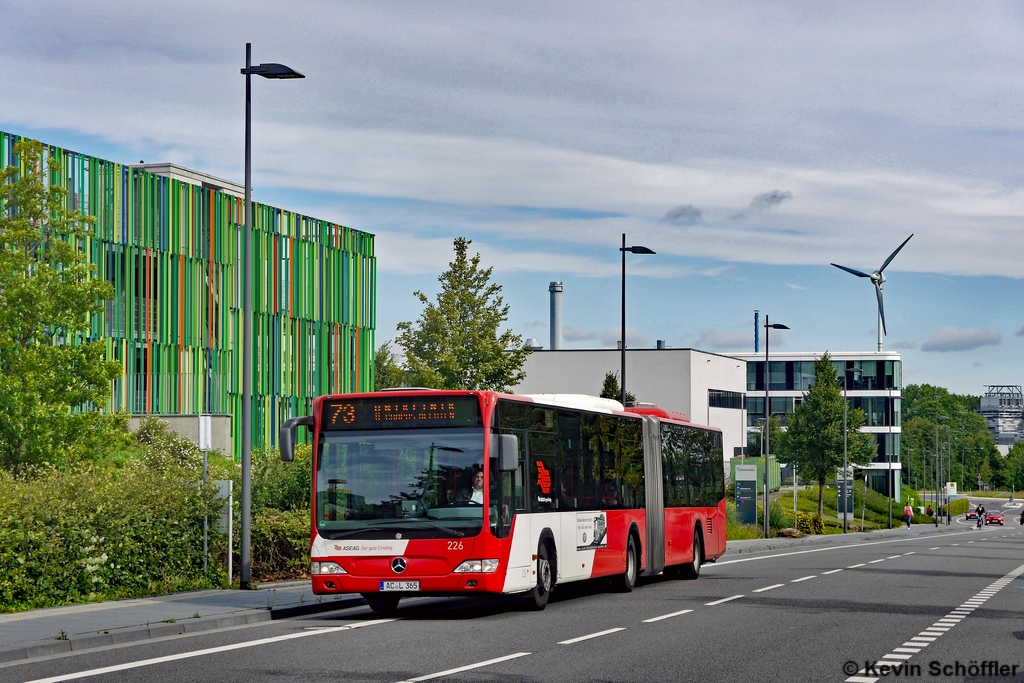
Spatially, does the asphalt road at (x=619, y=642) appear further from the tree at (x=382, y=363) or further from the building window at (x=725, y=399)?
the building window at (x=725, y=399)

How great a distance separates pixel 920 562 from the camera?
34969 millimetres

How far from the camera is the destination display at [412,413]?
17.8m

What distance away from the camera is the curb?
13.2 metres

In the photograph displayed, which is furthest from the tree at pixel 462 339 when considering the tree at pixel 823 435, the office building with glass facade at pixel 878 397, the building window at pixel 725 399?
the office building with glass facade at pixel 878 397

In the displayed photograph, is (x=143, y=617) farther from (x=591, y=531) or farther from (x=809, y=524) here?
(x=809, y=524)

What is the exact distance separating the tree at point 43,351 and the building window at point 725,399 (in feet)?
240

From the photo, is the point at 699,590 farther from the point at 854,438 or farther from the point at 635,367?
the point at 635,367

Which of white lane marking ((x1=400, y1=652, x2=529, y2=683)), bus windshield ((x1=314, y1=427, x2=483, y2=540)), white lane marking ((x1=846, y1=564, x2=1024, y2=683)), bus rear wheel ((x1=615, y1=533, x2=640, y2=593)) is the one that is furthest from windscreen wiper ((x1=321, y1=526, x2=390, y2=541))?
white lane marking ((x1=846, y1=564, x2=1024, y2=683))

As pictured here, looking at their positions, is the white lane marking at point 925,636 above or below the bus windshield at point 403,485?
below

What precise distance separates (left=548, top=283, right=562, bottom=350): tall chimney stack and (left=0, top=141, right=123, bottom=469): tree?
267 ft

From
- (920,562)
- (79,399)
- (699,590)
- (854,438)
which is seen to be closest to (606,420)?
(699,590)

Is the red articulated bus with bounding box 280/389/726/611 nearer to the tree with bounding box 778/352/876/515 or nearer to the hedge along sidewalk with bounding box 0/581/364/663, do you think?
the hedge along sidewalk with bounding box 0/581/364/663

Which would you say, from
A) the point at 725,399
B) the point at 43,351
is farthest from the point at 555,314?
the point at 43,351

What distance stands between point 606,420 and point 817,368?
59632 mm
